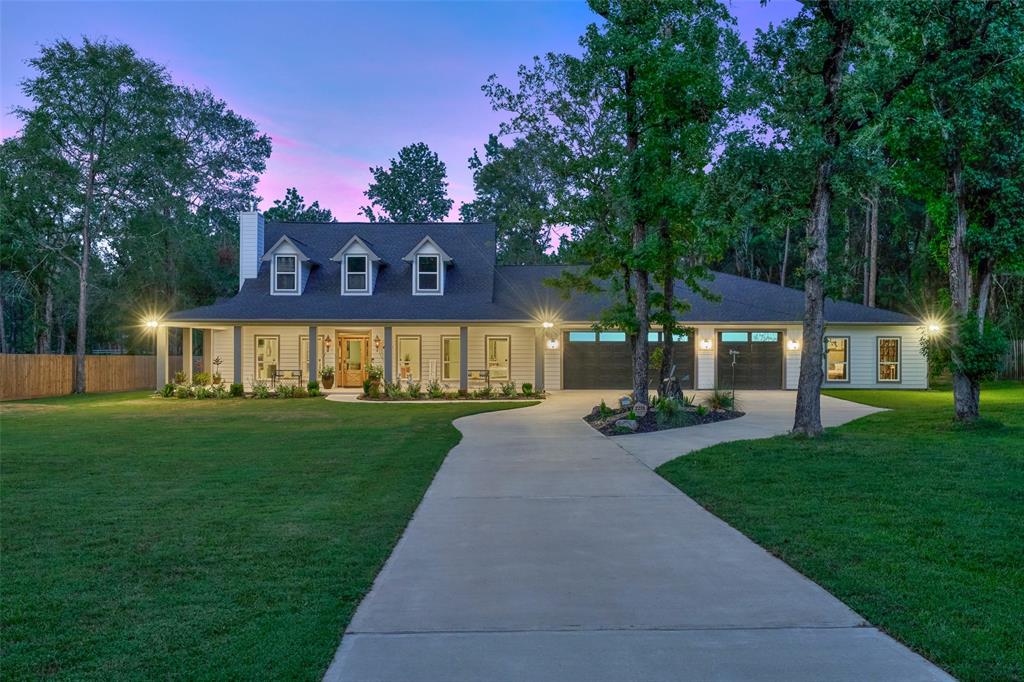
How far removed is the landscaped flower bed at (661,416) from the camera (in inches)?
535

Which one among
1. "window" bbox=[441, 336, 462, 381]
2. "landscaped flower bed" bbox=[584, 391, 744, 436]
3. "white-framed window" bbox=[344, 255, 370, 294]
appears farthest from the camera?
"window" bbox=[441, 336, 462, 381]

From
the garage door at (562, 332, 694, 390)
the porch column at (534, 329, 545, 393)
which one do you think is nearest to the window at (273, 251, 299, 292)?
the porch column at (534, 329, 545, 393)

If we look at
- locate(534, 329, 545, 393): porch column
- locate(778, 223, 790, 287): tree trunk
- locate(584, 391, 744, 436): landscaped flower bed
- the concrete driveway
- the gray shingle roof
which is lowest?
the concrete driveway

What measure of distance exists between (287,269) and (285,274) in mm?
194

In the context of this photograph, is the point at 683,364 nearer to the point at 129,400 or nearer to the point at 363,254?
the point at 363,254

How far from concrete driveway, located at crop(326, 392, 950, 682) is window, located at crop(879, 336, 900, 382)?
20904 millimetres

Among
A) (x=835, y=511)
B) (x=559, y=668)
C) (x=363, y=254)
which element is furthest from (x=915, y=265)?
(x=559, y=668)

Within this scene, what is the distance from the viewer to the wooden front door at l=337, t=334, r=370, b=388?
25188mm

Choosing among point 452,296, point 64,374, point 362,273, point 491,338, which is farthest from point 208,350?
point 491,338

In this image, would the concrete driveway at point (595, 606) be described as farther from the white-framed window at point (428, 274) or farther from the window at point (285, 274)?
the window at point (285, 274)

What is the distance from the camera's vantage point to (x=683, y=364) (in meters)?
24.5

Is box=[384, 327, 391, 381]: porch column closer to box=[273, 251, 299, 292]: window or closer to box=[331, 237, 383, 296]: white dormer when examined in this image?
box=[331, 237, 383, 296]: white dormer

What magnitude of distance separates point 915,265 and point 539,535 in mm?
35024

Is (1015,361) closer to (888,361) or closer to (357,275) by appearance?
(888,361)
